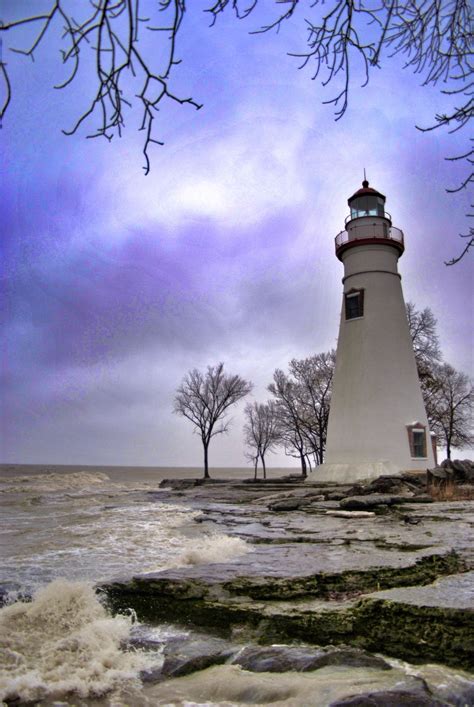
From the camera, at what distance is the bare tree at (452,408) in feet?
108

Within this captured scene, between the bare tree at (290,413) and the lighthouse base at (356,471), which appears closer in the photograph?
the lighthouse base at (356,471)

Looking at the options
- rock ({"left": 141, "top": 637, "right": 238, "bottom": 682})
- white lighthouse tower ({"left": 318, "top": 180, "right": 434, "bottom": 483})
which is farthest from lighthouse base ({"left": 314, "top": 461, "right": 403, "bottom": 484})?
rock ({"left": 141, "top": 637, "right": 238, "bottom": 682})

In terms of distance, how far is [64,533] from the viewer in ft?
31.6

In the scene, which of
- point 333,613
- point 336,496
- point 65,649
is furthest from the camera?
point 336,496

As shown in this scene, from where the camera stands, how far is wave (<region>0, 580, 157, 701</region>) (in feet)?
10.1

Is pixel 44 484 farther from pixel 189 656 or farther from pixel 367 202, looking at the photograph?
pixel 189 656

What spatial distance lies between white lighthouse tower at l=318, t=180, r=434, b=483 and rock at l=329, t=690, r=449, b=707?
16382 millimetres

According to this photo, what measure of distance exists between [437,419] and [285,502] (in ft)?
67.5

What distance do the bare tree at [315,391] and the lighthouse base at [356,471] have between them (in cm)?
1347

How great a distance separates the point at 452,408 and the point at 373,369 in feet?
58.1

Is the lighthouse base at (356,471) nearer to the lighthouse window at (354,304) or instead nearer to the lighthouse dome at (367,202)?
the lighthouse window at (354,304)

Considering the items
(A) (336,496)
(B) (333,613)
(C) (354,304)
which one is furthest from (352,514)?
(C) (354,304)

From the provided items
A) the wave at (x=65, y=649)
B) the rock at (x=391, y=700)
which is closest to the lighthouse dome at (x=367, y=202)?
the wave at (x=65, y=649)

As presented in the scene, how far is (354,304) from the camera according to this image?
2083 centimetres
